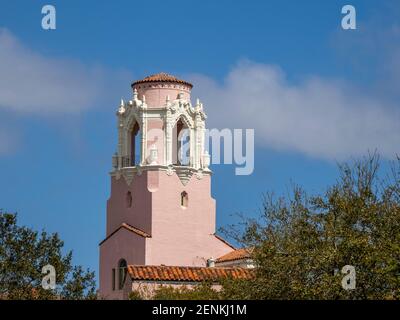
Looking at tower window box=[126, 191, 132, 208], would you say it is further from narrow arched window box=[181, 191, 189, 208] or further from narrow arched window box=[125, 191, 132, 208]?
narrow arched window box=[181, 191, 189, 208]

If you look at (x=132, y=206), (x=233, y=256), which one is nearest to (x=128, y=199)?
(x=132, y=206)

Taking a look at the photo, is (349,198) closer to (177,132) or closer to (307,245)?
(307,245)

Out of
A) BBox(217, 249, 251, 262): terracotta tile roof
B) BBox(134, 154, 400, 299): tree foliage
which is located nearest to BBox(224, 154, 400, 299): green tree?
BBox(134, 154, 400, 299): tree foliage

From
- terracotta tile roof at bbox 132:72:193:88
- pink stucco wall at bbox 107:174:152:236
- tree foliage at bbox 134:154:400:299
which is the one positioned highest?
terracotta tile roof at bbox 132:72:193:88

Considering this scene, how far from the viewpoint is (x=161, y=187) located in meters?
89.6

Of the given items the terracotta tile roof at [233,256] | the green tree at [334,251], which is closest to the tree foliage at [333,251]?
the green tree at [334,251]

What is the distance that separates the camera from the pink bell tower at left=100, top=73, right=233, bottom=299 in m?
88.3

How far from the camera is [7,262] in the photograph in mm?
53781

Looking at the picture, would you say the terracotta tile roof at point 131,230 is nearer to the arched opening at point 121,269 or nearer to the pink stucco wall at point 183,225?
the pink stucco wall at point 183,225

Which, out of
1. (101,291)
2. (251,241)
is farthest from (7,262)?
(101,291)

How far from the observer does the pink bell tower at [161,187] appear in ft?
290
